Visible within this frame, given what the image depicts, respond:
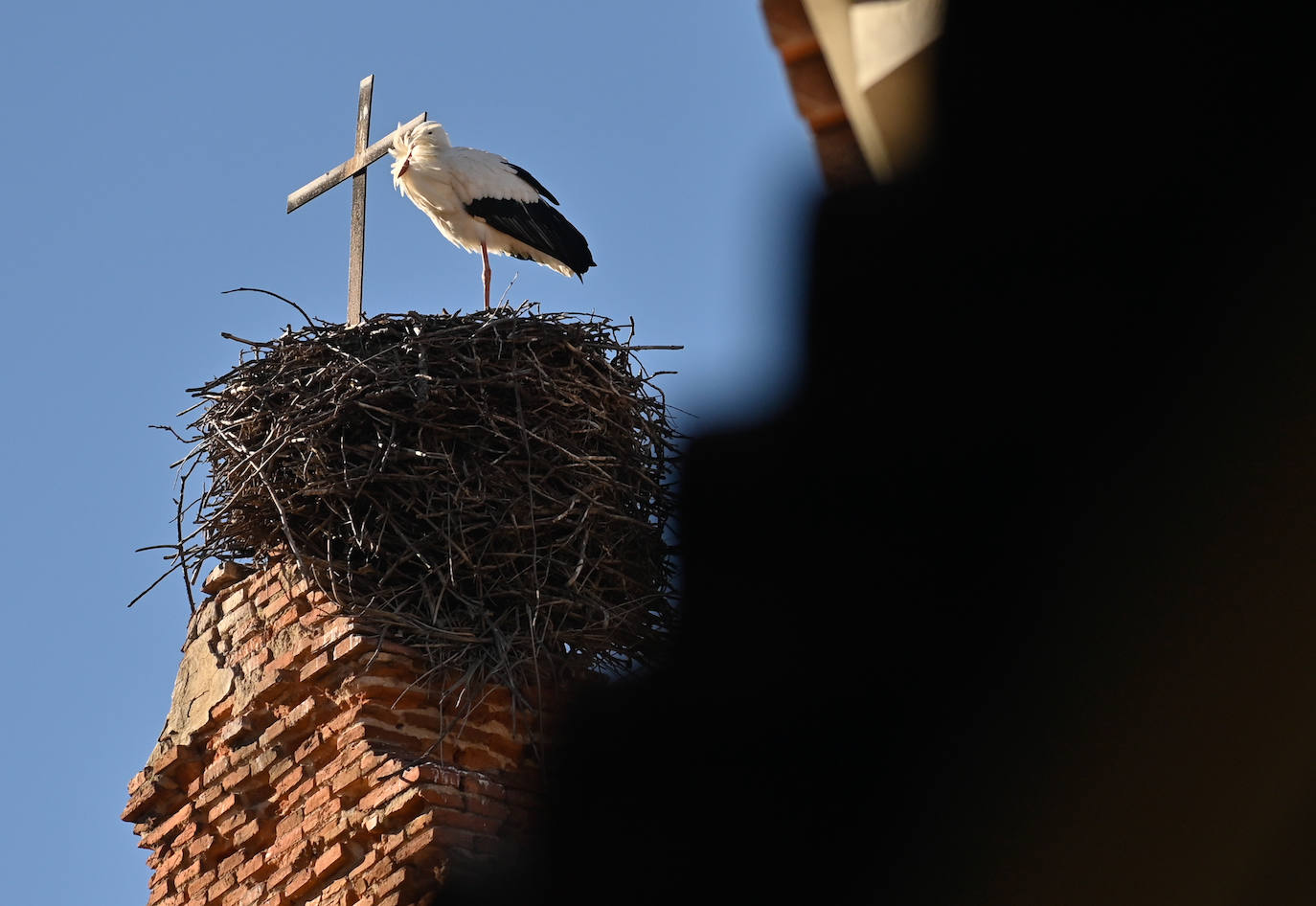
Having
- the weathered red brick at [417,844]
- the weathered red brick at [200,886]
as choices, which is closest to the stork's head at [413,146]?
the weathered red brick at [200,886]

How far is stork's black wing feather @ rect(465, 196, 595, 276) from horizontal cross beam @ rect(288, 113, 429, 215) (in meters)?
0.52

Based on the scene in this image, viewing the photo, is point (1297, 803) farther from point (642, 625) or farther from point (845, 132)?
point (642, 625)

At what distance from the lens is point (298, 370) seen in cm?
621

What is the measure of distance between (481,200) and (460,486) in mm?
3189

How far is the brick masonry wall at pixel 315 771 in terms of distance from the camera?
4988mm

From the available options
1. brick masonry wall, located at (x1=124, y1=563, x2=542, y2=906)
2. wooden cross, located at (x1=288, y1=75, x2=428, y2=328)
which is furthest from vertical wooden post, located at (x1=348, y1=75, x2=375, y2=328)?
brick masonry wall, located at (x1=124, y1=563, x2=542, y2=906)

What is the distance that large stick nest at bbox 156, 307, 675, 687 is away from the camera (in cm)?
565

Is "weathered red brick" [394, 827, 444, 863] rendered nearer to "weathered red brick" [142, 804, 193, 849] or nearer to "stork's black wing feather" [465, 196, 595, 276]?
"weathered red brick" [142, 804, 193, 849]

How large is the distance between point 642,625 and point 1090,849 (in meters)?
3.38

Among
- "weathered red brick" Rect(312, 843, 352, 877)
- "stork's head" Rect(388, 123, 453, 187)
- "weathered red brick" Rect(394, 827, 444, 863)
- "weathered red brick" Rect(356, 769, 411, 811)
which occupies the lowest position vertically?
"weathered red brick" Rect(394, 827, 444, 863)

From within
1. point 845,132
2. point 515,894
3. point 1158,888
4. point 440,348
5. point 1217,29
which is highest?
point 440,348

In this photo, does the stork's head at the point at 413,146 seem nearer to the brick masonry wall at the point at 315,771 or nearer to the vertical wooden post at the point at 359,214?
the vertical wooden post at the point at 359,214

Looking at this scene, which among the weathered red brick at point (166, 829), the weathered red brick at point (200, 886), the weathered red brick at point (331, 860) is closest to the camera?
the weathered red brick at point (331, 860)

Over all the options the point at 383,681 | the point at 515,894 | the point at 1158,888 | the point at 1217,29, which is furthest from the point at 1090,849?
the point at 383,681
